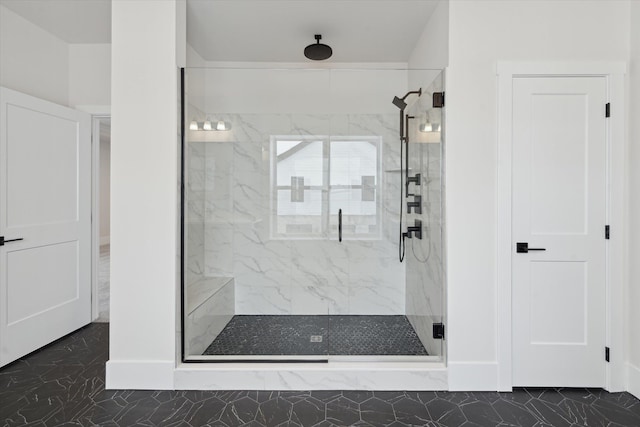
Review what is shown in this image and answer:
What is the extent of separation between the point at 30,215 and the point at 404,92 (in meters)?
3.09

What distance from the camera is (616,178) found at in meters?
2.44

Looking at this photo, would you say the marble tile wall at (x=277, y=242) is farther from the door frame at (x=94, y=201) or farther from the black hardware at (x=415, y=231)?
the door frame at (x=94, y=201)

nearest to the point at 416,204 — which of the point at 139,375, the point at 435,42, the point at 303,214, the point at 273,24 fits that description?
the point at 303,214

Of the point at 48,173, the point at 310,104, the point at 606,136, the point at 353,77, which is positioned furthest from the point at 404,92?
the point at 48,173

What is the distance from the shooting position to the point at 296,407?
227cm

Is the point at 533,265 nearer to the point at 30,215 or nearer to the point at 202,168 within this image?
the point at 202,168

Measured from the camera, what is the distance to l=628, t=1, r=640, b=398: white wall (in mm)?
2363

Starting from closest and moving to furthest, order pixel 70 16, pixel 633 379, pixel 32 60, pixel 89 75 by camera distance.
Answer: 1. pixel 633 379
2. pixel 70 16
3. pixel 32 60
4. pixel 89 75

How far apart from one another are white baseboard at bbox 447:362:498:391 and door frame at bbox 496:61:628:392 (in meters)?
0.05

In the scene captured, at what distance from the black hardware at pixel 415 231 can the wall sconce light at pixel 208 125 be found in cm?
155

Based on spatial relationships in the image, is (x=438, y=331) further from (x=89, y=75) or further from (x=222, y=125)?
(x=89, y=75)

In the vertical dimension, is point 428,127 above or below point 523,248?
above

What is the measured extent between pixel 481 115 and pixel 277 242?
1654 millimetres

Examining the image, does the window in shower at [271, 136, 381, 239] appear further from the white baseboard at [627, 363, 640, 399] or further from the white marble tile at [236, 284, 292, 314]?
the white baseboard at [627, 363, 640, 399]
